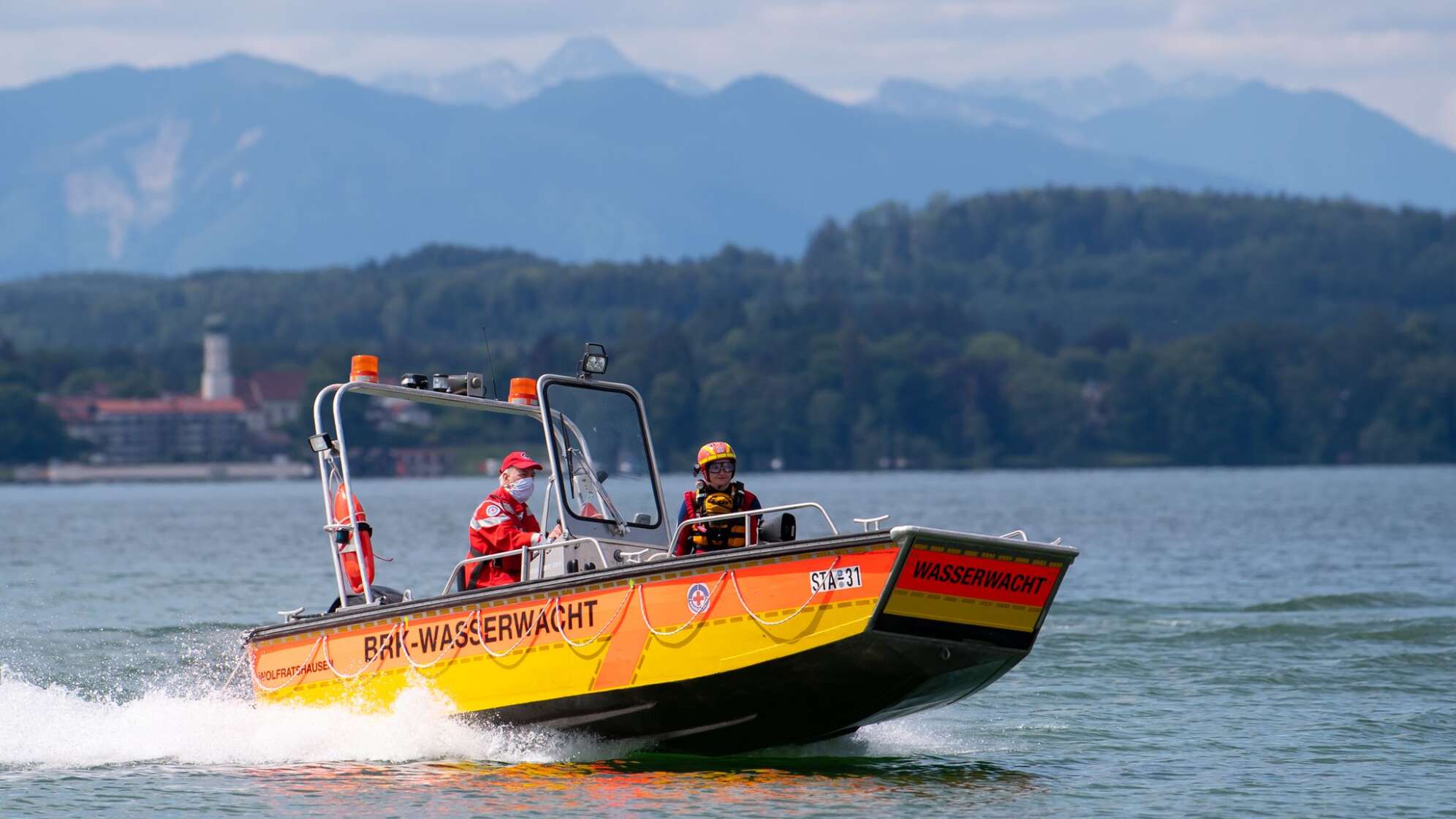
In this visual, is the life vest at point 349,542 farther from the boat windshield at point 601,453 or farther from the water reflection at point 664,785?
the boat windshield at point 601,453

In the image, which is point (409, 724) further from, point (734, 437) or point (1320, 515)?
point (734, 437)

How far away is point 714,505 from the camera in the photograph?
14086mm

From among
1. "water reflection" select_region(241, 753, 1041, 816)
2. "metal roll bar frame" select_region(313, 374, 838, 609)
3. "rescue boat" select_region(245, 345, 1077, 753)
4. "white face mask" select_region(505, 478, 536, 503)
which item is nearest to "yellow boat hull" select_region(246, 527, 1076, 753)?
"rescue boat" select_region(245, 345, 1077, 753)

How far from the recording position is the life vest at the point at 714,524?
46.1 ft

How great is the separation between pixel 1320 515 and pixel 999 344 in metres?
114

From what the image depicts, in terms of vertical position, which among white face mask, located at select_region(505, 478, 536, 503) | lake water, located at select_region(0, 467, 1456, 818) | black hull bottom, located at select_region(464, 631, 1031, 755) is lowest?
lake water, located at select_region(0, 467, 1456, 818)

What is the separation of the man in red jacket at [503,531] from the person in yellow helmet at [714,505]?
3.83 feet

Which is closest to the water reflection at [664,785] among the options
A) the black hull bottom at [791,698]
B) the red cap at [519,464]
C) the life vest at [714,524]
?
the black hull bottom at [791,698]

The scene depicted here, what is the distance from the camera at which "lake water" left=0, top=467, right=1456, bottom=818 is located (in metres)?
13.9

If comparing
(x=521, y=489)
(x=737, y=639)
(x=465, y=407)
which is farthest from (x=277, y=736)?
(x=737, y=639)

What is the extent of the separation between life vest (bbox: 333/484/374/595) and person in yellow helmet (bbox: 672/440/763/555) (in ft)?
7.98

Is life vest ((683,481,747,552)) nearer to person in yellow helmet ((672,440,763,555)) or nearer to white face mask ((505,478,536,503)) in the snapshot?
person in yellow helmet ((672,440,763,555))

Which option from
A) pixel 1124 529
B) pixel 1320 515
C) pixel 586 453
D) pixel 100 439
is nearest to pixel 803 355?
pixel 100 439

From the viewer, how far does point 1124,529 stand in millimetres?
52719
